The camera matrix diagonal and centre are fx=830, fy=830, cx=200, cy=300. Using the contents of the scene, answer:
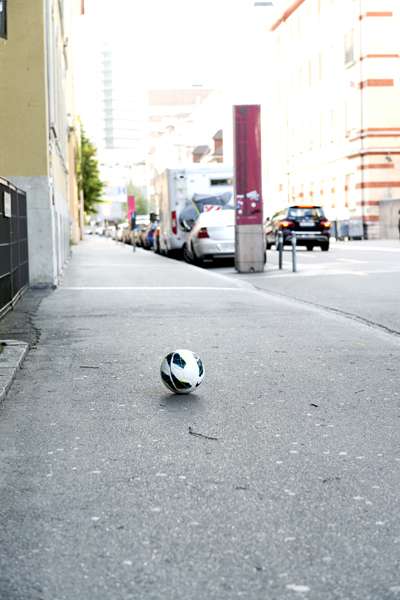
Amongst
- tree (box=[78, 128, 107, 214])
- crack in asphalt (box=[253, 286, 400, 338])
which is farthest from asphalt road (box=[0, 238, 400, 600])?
tree (box=[78, 128, 107, 214])

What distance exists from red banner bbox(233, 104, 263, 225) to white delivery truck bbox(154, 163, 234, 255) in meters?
6.19

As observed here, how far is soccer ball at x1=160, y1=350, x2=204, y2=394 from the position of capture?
568cm

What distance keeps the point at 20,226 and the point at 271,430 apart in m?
9.03

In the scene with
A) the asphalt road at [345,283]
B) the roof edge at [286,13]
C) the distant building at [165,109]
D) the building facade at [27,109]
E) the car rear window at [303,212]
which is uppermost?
the distant building at [165,109]

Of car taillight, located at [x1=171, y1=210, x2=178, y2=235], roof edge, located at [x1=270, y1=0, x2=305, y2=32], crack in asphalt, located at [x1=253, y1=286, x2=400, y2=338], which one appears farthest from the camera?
roof edge, located at [x1=270, y1=0, x2=305, y2=32]

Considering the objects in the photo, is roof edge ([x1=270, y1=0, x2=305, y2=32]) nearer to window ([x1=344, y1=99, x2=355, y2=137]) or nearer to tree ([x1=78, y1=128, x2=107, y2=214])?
window ([x1=344, y1=99, x2=355, y2=137])

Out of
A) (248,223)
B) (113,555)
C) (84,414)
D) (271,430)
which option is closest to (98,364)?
(84,414)

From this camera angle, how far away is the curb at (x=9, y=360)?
5930mm

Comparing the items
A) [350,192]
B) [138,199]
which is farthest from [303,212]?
[138,199]

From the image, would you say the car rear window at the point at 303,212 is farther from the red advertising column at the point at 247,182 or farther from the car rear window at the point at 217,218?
the red advertising column at the point at 247,182

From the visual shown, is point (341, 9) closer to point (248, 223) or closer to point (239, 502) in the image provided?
point (248, 223)

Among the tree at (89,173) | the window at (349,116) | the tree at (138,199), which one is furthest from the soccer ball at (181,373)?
the tree at (138,199)

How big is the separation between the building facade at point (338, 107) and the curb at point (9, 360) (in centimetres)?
3782

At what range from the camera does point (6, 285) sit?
34.9 feet
